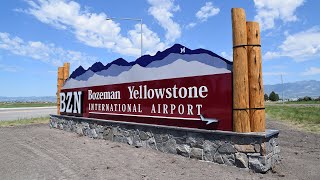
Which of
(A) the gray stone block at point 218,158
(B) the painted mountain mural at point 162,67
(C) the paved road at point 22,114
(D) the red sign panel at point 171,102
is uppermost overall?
(B) the painted mountain mural at point 162,67

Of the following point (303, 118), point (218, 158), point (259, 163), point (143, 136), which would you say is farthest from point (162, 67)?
point (303, 118)

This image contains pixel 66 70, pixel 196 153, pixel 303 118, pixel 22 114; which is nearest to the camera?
pixel 196 153

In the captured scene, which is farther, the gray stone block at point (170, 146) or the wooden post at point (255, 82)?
the gray stone block at point (170, 146)

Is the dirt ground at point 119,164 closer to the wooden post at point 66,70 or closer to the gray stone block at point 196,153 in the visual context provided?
the gray stone block at point 196,153

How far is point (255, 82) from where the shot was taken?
676 centimetres

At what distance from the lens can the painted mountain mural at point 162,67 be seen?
7.60 m

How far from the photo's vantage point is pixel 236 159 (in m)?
6.70

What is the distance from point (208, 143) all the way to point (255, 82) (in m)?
1.75

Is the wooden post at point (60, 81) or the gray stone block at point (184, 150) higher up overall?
the wooden post at point (60, 81)

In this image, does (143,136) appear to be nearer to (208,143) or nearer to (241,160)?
(208,143)

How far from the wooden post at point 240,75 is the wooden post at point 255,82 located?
9 centimetres

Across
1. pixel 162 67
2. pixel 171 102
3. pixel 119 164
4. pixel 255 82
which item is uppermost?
pixel 162 67

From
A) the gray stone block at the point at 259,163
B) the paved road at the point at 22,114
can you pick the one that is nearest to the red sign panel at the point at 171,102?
the gray stone block at the point at 259,163

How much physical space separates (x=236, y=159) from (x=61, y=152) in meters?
4.81
